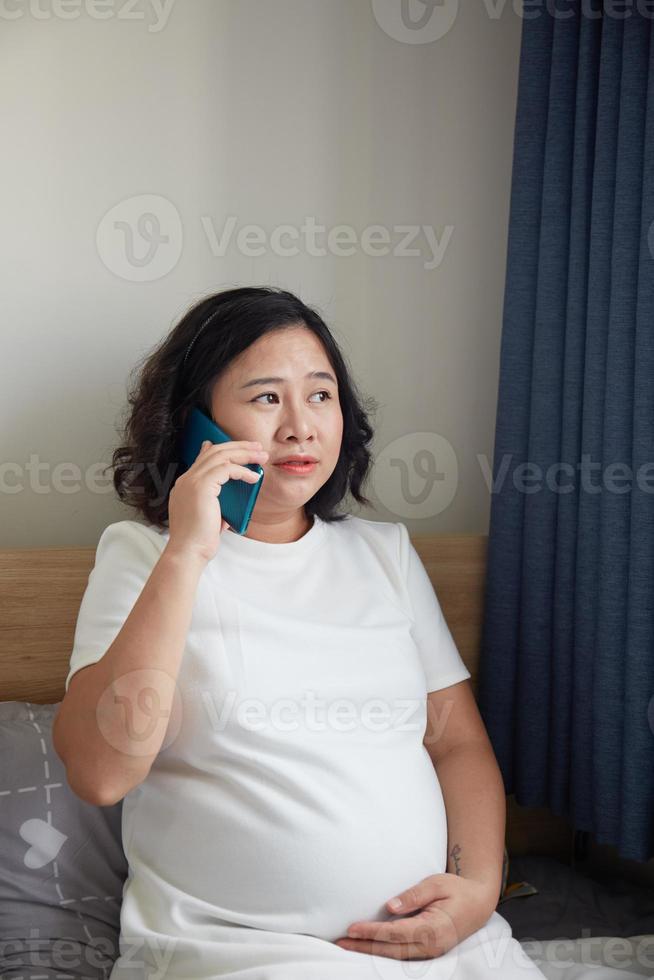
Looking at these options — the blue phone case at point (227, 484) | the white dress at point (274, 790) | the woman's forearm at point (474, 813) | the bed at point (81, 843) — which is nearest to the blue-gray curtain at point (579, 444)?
the bed at point (81, 843)

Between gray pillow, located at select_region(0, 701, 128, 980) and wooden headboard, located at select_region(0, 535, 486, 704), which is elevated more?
wooden headboard, located at select_region(0, 535, 486, 704)

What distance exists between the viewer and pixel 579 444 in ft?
5.49

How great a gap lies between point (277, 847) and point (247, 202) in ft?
3.76

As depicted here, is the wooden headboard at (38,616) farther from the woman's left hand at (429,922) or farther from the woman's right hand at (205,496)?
the woman's left hand at (429,922)

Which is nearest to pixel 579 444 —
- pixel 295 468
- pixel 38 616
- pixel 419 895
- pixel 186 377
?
pixel 295 468

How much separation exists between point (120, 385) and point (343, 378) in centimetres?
46

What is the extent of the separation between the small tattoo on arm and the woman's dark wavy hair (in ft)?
1.68

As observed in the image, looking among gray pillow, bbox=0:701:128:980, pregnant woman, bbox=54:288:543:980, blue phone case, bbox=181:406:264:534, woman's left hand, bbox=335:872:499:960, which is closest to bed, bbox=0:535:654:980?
gray pillow, bbox=0:701:128:980

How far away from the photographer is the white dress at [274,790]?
45.2 inches

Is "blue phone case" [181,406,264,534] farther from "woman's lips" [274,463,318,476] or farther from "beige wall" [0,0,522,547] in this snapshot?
"beige wall" [0,0,522,547]

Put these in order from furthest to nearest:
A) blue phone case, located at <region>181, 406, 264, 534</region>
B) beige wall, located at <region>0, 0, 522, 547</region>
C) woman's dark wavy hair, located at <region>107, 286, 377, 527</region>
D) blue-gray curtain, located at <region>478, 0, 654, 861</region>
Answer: beige wall, located at <region>0, 0, 522, 547</region>
blue-gray curtain, located at <region>478, 0, 654, 861</region>
woman's dark wavy hair, located at <region>107, 286, 377, 527</region>
blue phone case, located at <region>181, 406, 264, 534</region>

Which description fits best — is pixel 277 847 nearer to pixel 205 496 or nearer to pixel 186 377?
pixel 205 496

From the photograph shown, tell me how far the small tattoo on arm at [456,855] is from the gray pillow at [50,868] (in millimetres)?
475

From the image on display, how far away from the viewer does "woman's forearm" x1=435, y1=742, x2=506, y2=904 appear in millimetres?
1310
